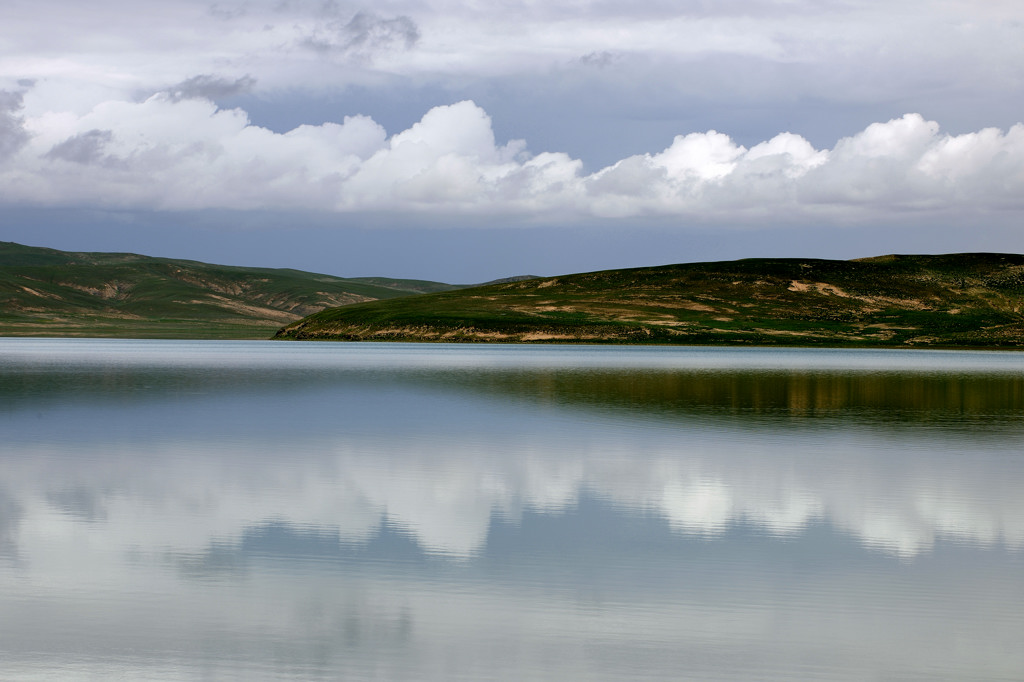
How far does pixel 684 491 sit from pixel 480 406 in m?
24.2

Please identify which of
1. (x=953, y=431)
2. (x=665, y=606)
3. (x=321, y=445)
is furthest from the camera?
(x=953, y=431)

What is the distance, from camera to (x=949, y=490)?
24500 millimetres

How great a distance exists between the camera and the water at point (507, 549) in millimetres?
12312

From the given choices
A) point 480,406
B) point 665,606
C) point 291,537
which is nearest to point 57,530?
point 291,537

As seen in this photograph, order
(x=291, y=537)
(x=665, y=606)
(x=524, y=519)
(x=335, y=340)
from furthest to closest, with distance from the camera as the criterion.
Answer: (x=335, y=340) < (x=524, y=519) < (x=291, y=537) < (x=665, y=606)

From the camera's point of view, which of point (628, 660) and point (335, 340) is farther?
point (335, 340)

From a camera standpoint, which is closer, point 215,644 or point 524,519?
point 215,644

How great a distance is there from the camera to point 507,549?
17.6 metres

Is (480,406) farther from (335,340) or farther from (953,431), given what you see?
(335,340)

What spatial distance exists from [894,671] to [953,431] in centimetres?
2889

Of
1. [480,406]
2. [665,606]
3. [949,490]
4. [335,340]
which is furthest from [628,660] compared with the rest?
[335,340]

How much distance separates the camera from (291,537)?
60.1ft

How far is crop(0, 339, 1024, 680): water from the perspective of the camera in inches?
485

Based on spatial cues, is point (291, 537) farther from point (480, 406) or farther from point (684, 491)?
point (480, 406)
